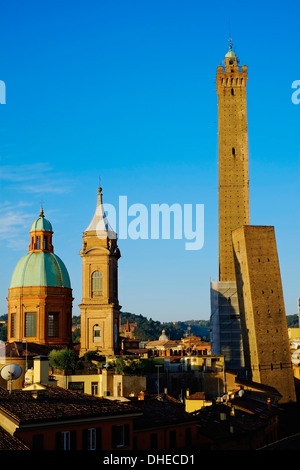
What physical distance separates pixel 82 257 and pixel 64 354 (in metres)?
11.1

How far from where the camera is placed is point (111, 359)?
51.3 metres

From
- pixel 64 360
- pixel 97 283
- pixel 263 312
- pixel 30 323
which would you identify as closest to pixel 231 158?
pixel 263 312

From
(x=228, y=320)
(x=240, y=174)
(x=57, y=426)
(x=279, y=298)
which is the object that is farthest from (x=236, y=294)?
(x=57, y=426)

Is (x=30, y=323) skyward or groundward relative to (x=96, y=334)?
skyward

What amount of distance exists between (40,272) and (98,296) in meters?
5.37

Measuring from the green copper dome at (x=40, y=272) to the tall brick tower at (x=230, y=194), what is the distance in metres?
14.2

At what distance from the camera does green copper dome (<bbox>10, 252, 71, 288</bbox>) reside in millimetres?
57062

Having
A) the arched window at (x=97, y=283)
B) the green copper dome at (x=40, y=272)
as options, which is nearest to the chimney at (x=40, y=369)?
the arched window at (x=97, y=283)

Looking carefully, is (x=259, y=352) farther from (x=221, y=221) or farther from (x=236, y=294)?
(x=221, y=221)

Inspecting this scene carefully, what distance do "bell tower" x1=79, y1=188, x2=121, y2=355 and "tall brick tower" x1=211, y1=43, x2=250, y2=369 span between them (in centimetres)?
1052

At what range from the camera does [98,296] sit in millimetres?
56094

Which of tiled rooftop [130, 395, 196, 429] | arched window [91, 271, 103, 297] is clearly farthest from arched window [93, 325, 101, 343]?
→ tiled rooftop [130, 395, 196, 429]

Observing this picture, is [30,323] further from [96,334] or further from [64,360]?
[64,360]
